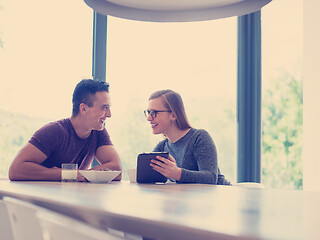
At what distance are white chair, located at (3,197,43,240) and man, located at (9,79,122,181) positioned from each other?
4.55ft

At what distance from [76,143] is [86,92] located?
1.32 ft

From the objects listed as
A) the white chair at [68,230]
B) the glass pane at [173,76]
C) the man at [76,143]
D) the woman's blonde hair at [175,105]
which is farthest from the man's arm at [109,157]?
the white chair at [68,230]

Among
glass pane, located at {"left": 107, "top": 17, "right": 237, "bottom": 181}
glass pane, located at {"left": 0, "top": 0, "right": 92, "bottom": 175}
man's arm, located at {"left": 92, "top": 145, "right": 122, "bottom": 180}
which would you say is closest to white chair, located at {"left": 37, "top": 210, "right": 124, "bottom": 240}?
man's arm, located at {"left": 92, "top": 145, "right": 122, "bottom": 180}

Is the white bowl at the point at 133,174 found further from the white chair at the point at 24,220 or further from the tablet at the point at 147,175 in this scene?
the white chair at the point at 24,220

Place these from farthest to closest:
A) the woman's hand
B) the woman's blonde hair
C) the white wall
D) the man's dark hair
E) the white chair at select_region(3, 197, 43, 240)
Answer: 1. the white wall
2. the man's dark hair
3. the woman's blonde hair
4. the woman's hand
5. the white chair at select_region(3, 197, 43, 240)

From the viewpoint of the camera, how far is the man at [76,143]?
7.73 feet

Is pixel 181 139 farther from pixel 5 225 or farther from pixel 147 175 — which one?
pixel 5 225

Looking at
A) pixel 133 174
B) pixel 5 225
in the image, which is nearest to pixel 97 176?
pixel 133 174

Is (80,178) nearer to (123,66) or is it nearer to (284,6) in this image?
(123,66)

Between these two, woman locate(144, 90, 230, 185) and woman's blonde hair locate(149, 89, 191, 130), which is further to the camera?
woman's blonde hair locate(149, 89, 191, 130)

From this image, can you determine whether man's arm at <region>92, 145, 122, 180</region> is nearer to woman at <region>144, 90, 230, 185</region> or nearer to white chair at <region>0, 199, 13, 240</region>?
woman at <region>144, 90, 230, 185</region>

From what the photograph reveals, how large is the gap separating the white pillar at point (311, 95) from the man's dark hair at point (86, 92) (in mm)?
1752

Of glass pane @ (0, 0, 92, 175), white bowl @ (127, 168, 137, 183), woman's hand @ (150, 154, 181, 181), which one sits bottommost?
white bowl @ (127, 168, 137, 183)

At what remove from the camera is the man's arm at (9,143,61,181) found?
229cm
